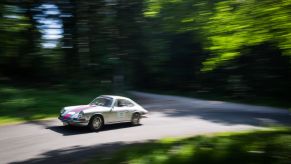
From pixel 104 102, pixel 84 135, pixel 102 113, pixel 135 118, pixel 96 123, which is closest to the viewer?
pixel 84 135

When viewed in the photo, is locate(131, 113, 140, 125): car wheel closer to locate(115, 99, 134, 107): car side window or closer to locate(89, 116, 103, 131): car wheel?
locate(115, 99, 134, 107): car side window

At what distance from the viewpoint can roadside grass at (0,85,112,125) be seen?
17.7 m

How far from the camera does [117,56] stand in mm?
6699

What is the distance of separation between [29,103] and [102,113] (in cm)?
648

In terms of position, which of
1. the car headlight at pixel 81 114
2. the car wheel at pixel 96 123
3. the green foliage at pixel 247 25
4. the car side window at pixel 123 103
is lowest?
the car wheel at pixel 96 123

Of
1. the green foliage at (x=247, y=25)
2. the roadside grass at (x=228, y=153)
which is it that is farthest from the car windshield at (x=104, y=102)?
the green foliage at (x=247, y=25)

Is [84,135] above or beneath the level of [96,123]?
beneath

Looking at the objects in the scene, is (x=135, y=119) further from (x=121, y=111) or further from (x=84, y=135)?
(x=84, y=135)

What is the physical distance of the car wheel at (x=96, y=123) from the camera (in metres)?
14.5

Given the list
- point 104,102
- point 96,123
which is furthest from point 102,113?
point 104,102

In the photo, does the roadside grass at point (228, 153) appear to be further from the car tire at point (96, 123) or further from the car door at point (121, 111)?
the car door at point (121, 111)

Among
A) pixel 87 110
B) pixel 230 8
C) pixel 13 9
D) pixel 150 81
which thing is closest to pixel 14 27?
pixel 13 9

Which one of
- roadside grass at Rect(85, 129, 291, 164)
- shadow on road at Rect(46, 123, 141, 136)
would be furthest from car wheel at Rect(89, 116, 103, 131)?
roadside grass at Rect(85, 129, 291, 164)

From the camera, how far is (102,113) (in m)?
14.9
